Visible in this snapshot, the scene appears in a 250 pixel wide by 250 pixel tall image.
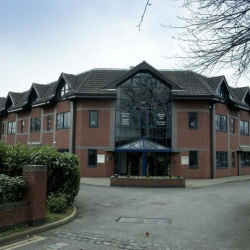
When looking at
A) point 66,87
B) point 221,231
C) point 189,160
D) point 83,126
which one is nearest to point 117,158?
point 83,126

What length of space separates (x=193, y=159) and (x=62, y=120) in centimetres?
1259

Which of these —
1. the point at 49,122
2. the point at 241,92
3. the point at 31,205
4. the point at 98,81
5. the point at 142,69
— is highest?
the point at 142,69

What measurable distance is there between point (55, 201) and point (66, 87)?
68.1 ft

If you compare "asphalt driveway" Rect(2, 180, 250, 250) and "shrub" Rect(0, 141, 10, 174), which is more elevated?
"shrub" Rect(0, 141, 10, 174)

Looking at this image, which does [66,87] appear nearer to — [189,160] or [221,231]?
[189,160]

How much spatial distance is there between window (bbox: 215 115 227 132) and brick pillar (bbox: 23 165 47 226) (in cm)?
2256

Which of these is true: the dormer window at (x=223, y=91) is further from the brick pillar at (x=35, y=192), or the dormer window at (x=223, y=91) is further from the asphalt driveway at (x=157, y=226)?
the brick pillar at (x=35, y=192)

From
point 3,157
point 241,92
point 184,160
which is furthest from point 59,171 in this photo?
point 241,92

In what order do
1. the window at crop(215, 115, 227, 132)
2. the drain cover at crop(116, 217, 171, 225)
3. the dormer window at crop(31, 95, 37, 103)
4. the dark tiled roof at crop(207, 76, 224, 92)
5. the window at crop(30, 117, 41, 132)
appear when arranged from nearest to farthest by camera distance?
the drain cover at crop(116, 217, 171, 225) → the window at crop(215, 115, 227, 132) → the dark tiled roof at crop(207, 76, 224, 92) → the window at crop(30, 117, 41, 132) → the dormer window at crop(31, 95, 37, 103)

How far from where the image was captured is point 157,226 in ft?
27.9

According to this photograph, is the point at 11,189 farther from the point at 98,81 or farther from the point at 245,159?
the point at 245,159

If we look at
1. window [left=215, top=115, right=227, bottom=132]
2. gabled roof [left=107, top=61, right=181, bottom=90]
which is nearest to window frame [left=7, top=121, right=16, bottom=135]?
gabled roof [left=107, top=61, right=181, bottom=90]

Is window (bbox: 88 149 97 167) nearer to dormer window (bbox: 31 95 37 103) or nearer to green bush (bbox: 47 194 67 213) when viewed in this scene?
dormer window (bbox: 31 95 37 103)

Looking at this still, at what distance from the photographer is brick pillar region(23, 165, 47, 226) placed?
770cm
